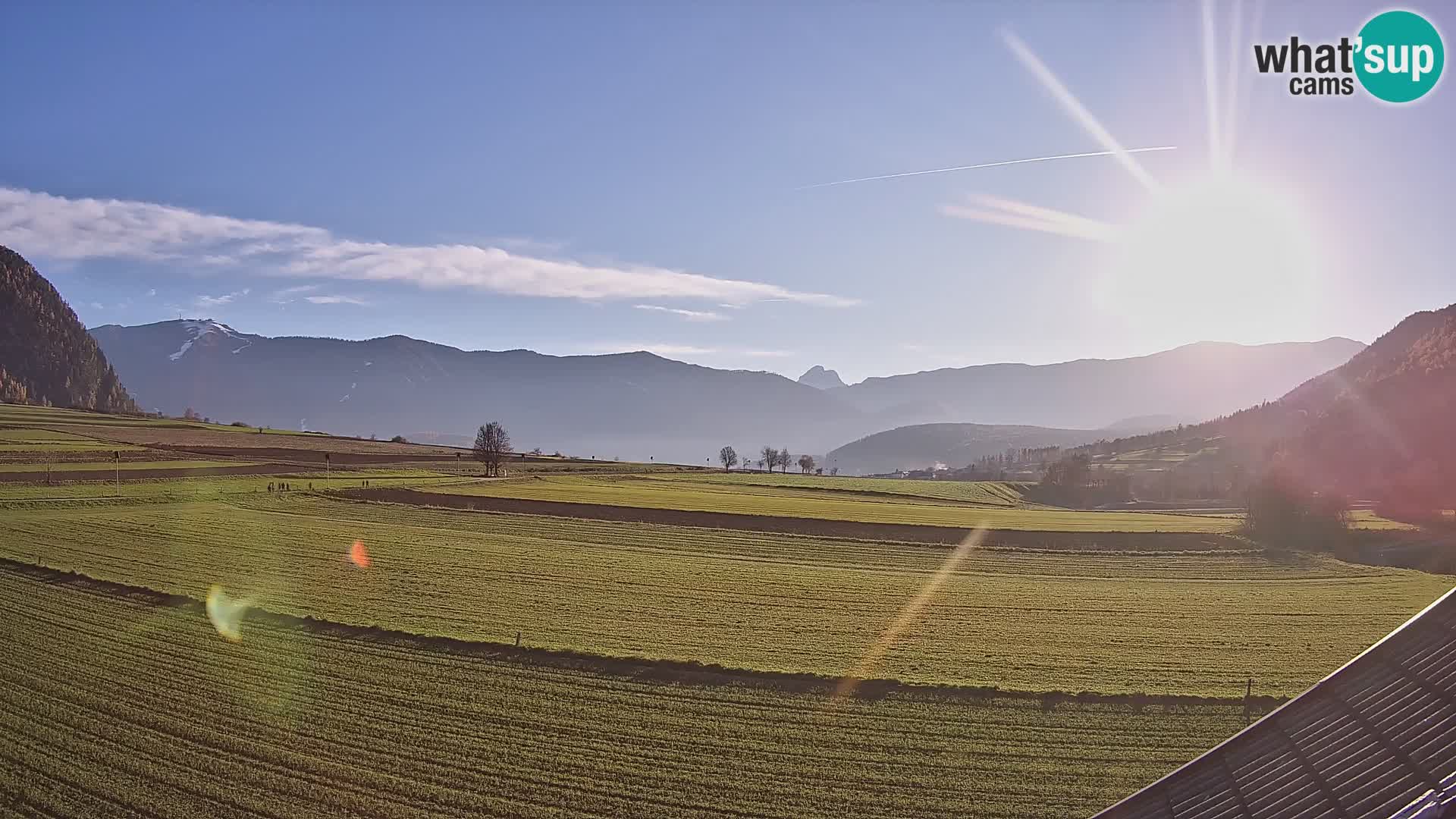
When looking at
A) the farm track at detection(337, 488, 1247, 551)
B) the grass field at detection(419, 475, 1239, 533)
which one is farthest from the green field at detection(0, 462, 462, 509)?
the farm track at detection(337, 488, 1247, 551)

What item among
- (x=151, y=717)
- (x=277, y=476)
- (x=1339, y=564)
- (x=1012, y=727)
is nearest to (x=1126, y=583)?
(x=1339, y=564)

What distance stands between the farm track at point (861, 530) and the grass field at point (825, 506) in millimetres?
2636

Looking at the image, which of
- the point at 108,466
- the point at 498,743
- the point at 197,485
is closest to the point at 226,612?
the point at 498,743

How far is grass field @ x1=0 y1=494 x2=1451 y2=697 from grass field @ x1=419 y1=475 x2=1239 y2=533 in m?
12.7

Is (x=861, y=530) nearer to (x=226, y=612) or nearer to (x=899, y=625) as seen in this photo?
(x=899, y=625)

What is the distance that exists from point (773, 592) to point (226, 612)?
21.7 meters

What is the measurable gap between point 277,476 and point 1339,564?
9271 cm

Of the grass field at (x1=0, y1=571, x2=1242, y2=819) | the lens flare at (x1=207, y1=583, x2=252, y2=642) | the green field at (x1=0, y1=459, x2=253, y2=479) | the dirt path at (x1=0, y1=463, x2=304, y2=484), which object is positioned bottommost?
the grass field at (x1=0, y1=571, x2=1242, y2=819)

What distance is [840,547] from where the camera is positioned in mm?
53156

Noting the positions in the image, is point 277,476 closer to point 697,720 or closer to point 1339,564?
point 697,720

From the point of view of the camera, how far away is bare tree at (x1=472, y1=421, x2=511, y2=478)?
104500 millimetres

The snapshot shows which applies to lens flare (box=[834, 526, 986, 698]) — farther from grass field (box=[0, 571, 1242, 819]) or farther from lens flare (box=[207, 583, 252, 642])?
lens flare (box=[207, 583, 252, 642])

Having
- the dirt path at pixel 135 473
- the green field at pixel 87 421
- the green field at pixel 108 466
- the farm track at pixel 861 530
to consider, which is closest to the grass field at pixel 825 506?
the farm track at pixel 861 530

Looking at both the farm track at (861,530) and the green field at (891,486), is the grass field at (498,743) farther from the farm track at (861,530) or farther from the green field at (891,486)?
the green field at (891,486)
